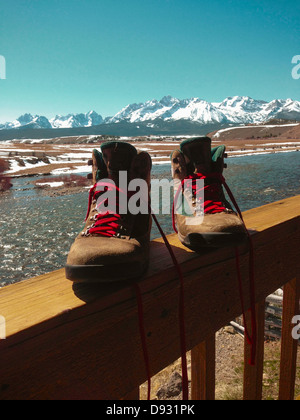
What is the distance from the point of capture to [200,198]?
1366 millimetres

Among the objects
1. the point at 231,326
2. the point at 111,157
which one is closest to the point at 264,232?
the point at 111,157

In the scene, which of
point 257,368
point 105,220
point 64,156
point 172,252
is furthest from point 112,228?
point 64,156

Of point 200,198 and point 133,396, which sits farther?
point 200,198

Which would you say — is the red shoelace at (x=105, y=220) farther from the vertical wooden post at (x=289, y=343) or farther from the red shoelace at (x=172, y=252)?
the vertical wooden post at (x=289, y=343)

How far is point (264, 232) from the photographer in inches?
53.8

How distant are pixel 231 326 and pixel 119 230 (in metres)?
6.40

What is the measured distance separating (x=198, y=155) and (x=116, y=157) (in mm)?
441

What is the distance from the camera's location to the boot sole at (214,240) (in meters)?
1.14

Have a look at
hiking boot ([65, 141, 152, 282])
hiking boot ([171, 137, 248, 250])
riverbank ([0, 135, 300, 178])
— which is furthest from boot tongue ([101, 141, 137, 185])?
riverbank ([0, 135, 300, 178])

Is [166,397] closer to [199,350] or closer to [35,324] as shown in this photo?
[199,350]

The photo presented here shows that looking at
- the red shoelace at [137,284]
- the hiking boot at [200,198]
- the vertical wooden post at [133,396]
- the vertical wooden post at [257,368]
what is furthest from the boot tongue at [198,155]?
the vertical wooden post at [133,396]

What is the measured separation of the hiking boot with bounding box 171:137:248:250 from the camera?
116 centimetres

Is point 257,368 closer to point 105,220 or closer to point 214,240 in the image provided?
point 214,240
